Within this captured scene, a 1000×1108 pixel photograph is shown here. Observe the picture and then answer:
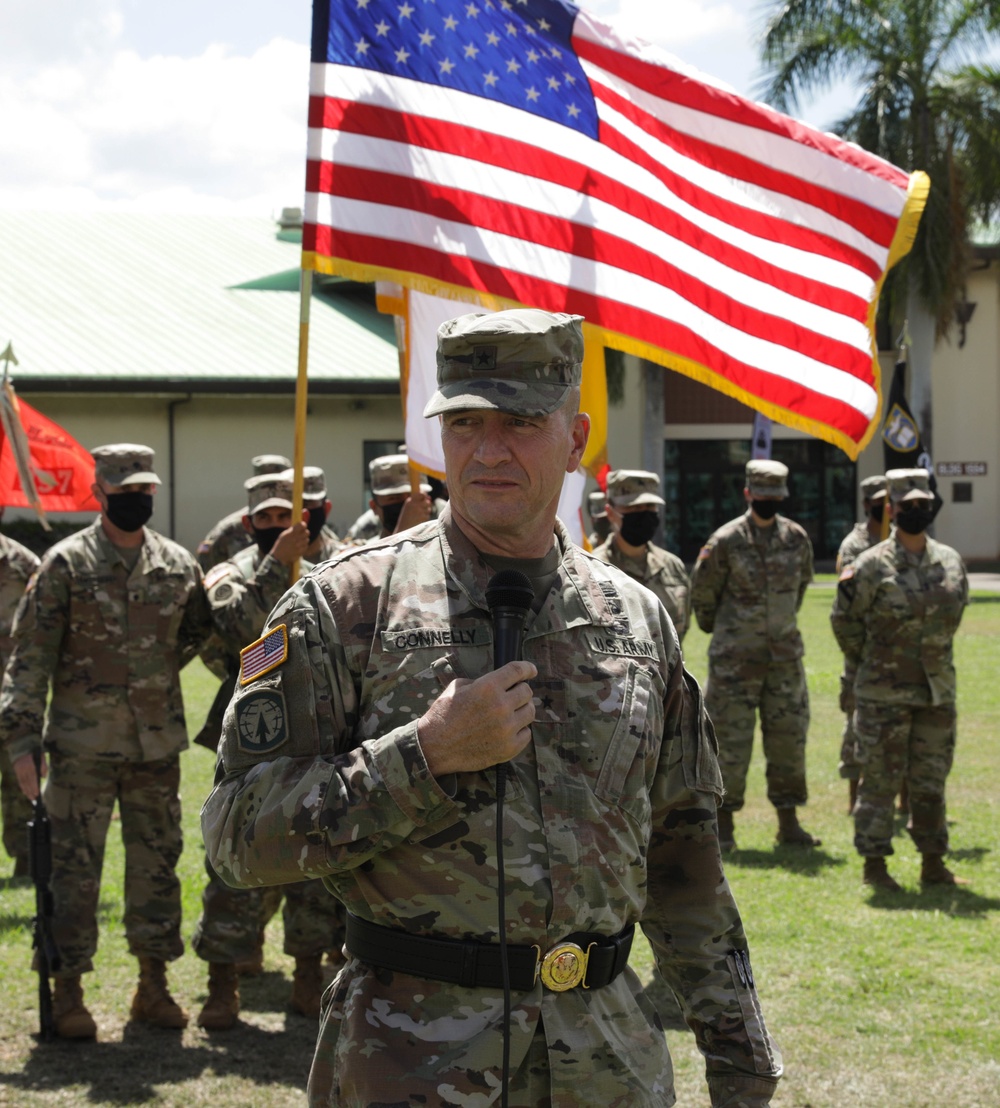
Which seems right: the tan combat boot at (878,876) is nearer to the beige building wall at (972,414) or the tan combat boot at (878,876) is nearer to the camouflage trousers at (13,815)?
the camouflage trousers at (13,815)

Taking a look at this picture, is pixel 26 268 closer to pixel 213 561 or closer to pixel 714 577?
pixel 213 561

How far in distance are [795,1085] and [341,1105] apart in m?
3.41

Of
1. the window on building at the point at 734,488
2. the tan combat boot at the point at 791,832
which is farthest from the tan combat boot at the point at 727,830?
the window on building at the point at 734,488

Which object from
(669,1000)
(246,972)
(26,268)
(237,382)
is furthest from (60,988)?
(26,268)

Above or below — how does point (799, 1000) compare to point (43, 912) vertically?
below

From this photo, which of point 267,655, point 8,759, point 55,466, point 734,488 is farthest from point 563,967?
point 734,488

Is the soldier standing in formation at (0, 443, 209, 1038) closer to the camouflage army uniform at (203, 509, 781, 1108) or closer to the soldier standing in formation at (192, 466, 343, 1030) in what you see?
the soldier standing in formation at (192, 466, 343, 1030)

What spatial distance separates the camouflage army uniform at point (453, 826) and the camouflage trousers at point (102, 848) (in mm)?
3592

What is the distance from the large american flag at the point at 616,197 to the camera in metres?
5.57

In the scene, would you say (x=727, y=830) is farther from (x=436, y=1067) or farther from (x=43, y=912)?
(x=436, y=1067)

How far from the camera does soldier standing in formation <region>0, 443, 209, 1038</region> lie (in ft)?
19.3

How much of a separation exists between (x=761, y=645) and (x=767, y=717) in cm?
49

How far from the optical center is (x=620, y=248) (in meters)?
5.93

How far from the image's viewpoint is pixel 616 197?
5.98m
